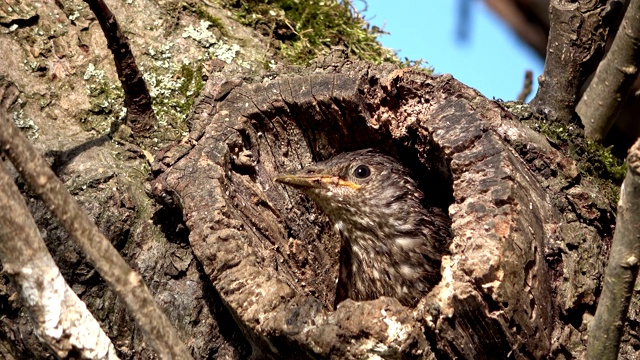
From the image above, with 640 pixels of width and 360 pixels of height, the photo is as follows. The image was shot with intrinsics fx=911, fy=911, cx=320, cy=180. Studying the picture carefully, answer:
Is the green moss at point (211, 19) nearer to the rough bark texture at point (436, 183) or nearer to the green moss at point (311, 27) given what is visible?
the green moss at point (311, 27)

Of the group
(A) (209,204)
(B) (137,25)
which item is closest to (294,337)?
(A) (209,204)

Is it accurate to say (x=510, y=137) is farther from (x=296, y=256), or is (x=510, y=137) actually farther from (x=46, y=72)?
(x=46, y=72)

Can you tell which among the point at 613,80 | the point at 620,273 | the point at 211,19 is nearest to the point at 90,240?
the point at 620,273

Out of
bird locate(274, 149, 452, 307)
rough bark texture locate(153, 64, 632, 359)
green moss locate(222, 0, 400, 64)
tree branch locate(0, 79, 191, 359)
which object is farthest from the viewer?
green moss locate(222, 0, 400, 64)

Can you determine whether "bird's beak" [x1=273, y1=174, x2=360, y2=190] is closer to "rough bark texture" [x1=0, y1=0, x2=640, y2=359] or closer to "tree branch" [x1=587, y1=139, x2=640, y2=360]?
"rough bark texture" [x1=0, y1=0, x2=640, y2=359]

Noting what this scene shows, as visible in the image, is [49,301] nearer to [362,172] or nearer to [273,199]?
[273,199]

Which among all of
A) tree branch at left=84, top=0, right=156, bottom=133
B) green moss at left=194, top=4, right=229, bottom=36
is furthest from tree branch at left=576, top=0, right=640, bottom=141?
tree branch at left=84, top=0, right=156, bottom=133
